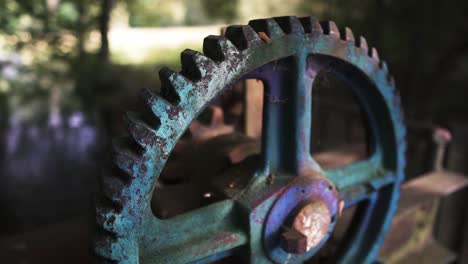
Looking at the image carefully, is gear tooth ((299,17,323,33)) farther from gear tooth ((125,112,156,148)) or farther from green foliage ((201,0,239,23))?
green foliage ((201,0,239,23))

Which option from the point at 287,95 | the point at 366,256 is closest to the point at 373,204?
the point at 366,256

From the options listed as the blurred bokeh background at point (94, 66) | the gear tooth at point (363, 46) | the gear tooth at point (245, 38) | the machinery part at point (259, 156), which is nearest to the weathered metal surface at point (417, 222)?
the machinery part at point (259, 156)

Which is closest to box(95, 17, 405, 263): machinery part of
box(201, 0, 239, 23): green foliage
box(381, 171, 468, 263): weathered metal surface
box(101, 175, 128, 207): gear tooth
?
box(101, 175, 128, 207): gear tooth

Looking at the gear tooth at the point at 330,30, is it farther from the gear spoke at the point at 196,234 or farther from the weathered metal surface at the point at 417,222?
the weathered metal surface at the point at 417,222

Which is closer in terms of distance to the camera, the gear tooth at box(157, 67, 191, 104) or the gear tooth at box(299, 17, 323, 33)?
the gear tooth at box(157, 67, 191, 104)

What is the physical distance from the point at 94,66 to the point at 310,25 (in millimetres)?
3067

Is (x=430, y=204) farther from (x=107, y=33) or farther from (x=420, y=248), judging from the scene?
(x=107, y=33)

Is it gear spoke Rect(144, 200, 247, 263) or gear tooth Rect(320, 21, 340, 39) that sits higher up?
gear tooth Rect(320, 21, 340, 39)

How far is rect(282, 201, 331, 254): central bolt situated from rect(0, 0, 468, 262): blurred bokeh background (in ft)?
6.47

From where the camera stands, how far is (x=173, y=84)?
2.15ft

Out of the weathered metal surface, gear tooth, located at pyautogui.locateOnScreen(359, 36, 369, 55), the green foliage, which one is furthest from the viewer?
the green foliage

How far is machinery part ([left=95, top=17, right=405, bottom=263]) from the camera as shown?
2.13 feet

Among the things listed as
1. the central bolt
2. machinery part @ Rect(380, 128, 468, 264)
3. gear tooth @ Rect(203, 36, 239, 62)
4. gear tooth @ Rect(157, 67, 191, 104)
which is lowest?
machinery part @ Rect(380, 128, 468, 264)

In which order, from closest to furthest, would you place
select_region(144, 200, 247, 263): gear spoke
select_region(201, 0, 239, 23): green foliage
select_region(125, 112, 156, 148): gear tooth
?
1. select_region(125, 112, 156, 148): gear tooth
2. select_region(144, 200, 247, 263): gear spoke
3. select_region(201, 0, 239, 23): green foliage
